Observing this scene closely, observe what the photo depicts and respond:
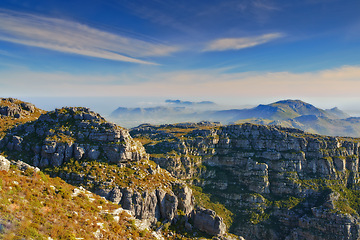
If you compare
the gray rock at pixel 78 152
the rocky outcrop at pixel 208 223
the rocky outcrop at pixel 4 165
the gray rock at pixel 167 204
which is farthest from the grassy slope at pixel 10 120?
the rocky outcrop at pixel 208 223

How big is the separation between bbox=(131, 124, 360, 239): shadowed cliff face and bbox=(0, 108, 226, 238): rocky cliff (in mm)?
67376

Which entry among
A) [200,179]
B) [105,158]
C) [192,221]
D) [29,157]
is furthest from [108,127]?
[200,179]

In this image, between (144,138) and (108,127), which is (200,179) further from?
(108,127)

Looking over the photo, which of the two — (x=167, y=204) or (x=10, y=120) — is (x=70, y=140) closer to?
(x=167, y=204)

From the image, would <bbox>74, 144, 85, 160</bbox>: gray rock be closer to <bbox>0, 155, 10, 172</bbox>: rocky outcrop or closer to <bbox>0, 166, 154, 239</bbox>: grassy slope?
<bbox>0, 166, 154, 239</bbox>: grassy slope

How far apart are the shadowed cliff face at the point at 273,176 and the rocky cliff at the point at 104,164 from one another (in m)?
67.4

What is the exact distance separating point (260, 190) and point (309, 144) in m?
59.7

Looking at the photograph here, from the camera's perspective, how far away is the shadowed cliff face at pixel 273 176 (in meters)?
113

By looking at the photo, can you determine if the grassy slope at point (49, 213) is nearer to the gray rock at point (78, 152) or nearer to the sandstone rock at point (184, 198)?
the sandstone rock at point (184, 198)

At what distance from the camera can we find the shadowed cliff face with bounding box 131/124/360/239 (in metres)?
113

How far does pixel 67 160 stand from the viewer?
222 feet

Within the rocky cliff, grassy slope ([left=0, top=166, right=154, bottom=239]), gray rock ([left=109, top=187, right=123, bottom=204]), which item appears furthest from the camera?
the rocky cliff

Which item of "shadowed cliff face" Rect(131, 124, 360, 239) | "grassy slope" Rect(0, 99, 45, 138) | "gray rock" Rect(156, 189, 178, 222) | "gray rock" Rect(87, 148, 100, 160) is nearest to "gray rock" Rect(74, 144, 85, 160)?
"gray rock" Rect(87, 148, 100, 160)

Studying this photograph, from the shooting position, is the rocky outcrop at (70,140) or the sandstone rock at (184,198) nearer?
the sandstone rock at (184,198)
